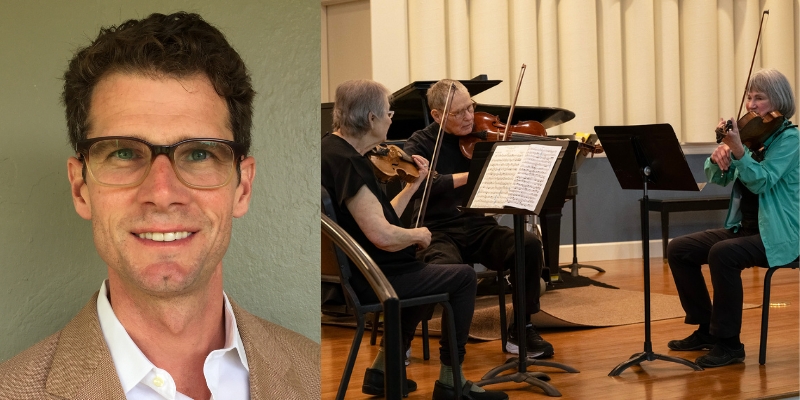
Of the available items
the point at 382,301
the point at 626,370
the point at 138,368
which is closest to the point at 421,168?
the point at 626,370

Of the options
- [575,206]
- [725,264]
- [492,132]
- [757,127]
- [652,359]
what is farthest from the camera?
[575,206]

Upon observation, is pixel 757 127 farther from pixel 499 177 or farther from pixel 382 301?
pixel 382 301

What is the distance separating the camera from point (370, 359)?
13.1 feet

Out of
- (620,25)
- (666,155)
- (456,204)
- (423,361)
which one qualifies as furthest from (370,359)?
(620,25)

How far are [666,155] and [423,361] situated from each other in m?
1.39

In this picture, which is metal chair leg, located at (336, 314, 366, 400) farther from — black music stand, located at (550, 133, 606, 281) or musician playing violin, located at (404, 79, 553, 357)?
black music stand, located at (550, 133, 606, 281)

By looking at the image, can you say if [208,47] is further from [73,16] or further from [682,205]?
[682,205]

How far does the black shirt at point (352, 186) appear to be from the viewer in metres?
3.11

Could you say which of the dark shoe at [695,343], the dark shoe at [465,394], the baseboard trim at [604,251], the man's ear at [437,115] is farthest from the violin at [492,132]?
the baseboard trim at [604,251]

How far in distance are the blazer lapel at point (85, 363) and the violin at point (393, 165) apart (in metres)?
2.77

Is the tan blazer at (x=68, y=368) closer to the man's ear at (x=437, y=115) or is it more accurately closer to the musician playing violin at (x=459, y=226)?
the musician playing violin at (x=459, y=226)

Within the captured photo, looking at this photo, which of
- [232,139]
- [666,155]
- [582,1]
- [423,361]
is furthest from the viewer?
[582,1]

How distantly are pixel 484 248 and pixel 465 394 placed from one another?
3.37 ft

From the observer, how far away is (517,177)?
324cm
